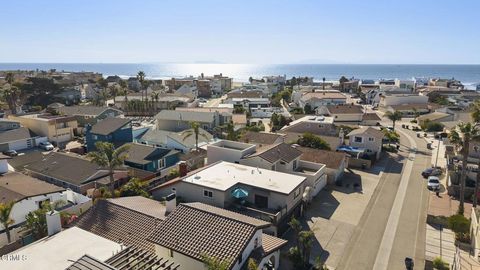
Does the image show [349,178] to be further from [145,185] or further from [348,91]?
[348,91]

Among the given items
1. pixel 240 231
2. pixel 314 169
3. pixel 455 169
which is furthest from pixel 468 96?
pixel 240 231

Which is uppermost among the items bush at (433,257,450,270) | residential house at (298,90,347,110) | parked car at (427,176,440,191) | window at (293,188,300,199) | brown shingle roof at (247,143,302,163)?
residential house at (298,90,347,110)

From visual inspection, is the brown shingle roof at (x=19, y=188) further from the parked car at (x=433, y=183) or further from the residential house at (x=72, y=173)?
the parked car at (x=433, y=183)

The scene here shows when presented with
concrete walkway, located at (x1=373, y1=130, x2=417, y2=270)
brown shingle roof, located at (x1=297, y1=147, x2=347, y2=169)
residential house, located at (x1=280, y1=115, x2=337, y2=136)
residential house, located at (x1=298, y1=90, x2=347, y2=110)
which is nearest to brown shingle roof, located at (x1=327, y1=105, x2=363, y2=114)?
residential house, located at (x1=298, y1=90, x2=347, y2=110)

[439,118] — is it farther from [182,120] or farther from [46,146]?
[46,146]

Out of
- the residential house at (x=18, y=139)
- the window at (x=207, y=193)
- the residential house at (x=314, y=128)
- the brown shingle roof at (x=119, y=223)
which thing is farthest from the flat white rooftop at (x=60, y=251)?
the residential house at (x=314, y=128)

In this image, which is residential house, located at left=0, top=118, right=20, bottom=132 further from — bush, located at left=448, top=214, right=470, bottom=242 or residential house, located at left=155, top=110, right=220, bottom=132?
bush, located at left=448, top=214, right=470, bottom=242
